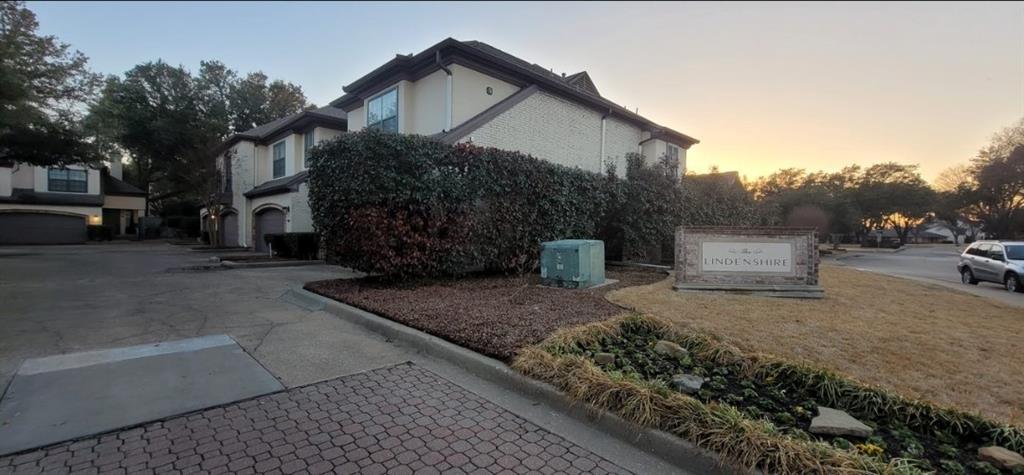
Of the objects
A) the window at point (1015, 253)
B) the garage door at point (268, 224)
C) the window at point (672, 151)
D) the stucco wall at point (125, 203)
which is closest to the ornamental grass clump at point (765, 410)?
the window at point (1015, 253)

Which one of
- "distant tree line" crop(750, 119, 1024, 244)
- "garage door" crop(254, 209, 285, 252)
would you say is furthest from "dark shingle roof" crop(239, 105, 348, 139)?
"distant tree line" crop(750, 119, 1024, 244)

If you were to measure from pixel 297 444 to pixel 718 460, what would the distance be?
100 inches

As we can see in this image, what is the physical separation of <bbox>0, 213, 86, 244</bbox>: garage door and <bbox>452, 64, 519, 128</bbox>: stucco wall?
3172cm

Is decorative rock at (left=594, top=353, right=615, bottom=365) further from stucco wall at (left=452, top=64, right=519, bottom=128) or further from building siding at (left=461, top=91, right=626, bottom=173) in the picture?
stucco wall at (left=452, top=64, right=519, bottom=128)

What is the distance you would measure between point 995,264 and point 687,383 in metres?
16.7

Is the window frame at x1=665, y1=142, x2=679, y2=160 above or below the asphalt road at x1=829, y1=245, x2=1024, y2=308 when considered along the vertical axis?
above

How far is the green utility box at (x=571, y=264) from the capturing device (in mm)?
8289

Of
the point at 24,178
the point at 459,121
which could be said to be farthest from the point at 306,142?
the point at 24,178

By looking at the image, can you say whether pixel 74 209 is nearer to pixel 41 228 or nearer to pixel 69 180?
pixel 41 228

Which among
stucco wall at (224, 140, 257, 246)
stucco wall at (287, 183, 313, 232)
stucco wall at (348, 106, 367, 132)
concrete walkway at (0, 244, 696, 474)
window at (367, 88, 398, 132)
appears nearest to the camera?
concrete walkway at (0, 244, 696, 474)

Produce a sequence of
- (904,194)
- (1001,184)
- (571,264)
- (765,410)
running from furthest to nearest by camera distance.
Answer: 1. (904,194)
2. (1001,184)
3. (571,264)
4. (765,410)

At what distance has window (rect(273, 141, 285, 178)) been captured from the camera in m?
20.6

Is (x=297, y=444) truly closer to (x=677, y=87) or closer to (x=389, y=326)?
(x=389, y=326)

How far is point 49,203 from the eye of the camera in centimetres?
2858
